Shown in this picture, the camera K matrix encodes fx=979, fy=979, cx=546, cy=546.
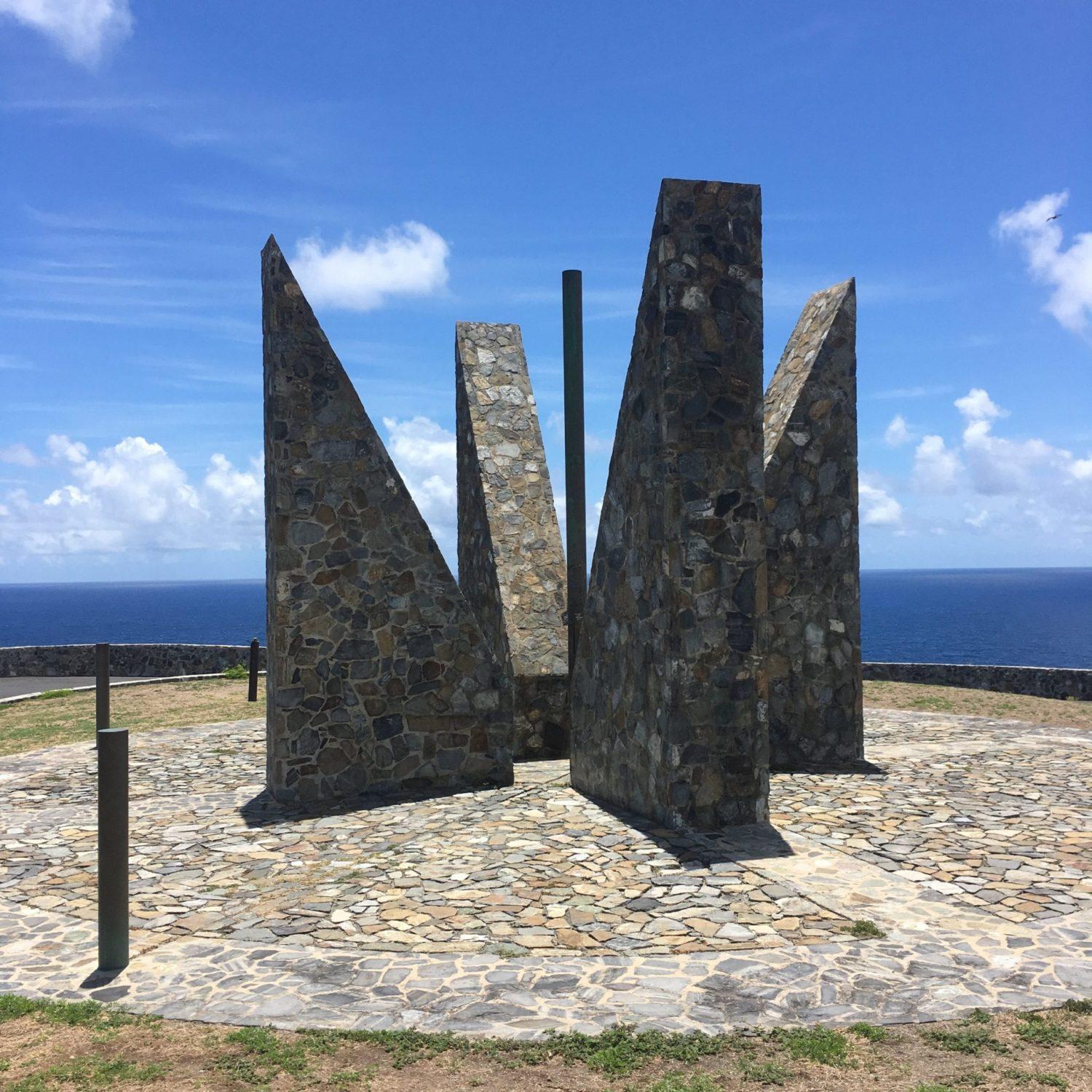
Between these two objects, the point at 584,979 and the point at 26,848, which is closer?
the point at 584,979

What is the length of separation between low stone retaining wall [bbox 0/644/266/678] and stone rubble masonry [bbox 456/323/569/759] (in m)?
15.7

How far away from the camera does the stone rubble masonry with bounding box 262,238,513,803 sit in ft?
32.8

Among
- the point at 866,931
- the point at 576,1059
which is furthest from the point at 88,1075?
the point at 866,931

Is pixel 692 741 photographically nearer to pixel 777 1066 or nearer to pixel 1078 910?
pixel 1078 910

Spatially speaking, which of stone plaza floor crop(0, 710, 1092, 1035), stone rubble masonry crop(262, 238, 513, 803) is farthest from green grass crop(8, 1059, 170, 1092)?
stone rubble masonry crop(262, 238, 513, 803)

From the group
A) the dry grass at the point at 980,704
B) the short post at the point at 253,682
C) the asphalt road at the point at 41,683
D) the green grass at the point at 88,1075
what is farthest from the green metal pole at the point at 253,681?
the green grass at the point at 88,1075

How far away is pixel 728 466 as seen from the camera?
867cm

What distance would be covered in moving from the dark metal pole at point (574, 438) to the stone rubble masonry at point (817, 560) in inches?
94.6

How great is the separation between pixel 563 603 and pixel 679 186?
584cm

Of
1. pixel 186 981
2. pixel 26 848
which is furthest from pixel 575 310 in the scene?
pixel 186 981

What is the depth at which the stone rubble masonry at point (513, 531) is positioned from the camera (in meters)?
12.6

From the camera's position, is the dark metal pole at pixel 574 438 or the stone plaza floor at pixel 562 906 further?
the dark metal pole at pixel 574 438

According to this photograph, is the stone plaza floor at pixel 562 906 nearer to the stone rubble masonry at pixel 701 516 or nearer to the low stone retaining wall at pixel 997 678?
the stone rubble masonry at pixel 701 516

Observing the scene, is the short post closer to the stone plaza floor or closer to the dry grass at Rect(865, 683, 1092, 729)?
the stone plaza floor
